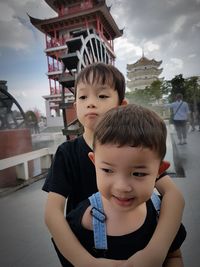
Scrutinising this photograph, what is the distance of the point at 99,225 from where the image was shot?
1.56ft

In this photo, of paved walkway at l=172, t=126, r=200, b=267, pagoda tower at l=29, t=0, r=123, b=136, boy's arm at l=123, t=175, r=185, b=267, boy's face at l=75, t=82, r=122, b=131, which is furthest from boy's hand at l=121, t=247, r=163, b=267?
pagoda tower at l=29, t=0, r=123, b=136

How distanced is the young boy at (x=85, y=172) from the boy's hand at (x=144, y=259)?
0.17 feet

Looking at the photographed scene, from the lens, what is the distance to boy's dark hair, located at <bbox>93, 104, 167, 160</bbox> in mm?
422

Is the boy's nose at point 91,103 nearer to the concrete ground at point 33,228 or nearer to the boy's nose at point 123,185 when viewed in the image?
the boy's nose at point 123,185

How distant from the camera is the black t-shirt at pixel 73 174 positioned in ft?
1.90

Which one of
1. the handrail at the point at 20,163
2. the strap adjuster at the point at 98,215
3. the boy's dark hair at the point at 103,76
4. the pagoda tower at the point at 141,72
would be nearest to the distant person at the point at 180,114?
the pagoda tower at the point at 141,72

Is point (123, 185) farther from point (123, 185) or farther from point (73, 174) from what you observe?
point (73, 174)

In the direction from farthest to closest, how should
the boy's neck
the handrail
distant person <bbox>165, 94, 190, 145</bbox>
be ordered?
distant person <bbox>165, 94, 190, 145</bbox>, the handrail, the boy's neck

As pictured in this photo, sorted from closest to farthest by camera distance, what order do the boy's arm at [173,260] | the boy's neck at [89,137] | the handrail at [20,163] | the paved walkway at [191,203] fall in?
1. the boy's arm at [173,260]
2. the boy's neck at [89,137]
3. the paved walkway at [191,203]
4. the handrail at [20,163]

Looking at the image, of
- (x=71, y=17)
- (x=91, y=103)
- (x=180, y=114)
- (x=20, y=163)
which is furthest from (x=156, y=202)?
(x=71, y=17)

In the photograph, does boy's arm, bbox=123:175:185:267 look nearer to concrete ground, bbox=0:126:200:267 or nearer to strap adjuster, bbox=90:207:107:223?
Result: strap adjuster, bbox=90:207:107:223

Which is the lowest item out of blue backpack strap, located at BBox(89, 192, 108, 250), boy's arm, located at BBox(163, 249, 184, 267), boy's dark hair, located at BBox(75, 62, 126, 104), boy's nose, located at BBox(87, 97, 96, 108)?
boy's arm, located at BBox(163, 249, 184, 267)

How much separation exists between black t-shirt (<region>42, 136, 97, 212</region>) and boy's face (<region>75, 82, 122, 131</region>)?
0.07 m

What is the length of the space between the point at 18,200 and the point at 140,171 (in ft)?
5.02
